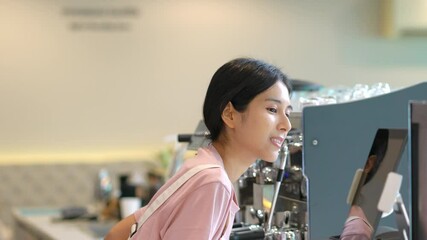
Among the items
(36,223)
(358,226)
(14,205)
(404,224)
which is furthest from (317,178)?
(14,205)

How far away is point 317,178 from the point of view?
190cm

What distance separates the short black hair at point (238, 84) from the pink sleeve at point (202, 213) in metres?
0.25

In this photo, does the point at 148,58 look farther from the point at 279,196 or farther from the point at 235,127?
the point at 235,127

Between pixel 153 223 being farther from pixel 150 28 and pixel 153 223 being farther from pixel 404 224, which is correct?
pixel 150 28

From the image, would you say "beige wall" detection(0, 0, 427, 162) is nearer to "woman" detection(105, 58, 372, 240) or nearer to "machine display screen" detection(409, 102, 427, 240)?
"woman" detection(105, 58, 372, 240)

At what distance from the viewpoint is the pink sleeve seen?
1.56 m

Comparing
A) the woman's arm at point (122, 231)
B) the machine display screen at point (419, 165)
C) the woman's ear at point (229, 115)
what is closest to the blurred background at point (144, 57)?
the woman's arm at point (122, 231)

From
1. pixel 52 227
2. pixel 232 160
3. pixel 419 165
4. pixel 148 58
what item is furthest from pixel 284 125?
pixel 148 58

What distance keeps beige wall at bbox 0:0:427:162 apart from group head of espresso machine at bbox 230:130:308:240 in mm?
5099

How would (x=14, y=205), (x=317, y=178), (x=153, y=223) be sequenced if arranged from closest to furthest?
1. (x=153, y=223)
2. (x=317, y=178)
3. (x=14, y=205)

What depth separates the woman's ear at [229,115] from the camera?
1.76 metres

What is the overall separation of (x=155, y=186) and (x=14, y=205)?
103 inches

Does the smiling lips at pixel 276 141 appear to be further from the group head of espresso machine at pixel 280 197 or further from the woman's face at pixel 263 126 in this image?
the group head of espresso machine at pixel 280 197

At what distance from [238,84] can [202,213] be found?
336mm
